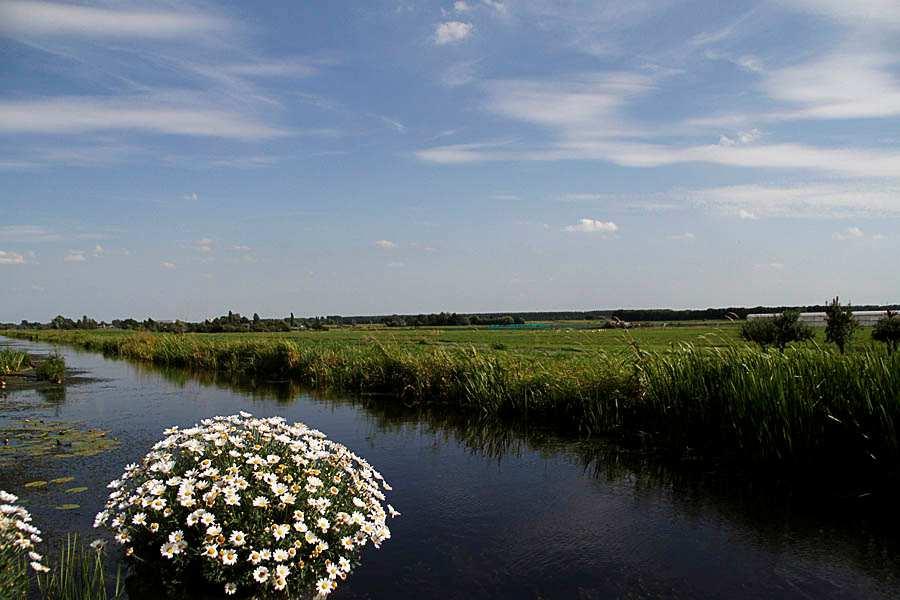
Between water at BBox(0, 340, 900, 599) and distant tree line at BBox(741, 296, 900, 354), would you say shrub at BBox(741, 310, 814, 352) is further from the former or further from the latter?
water at BBox(0, 340, 900, 599)

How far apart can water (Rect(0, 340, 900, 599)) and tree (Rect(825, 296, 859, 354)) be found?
51.5ft

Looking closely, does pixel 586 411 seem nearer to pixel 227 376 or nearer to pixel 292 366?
pixel 292 366

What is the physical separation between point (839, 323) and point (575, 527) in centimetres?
2043

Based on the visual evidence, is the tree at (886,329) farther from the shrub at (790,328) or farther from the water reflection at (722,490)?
the water reflection at (722,490)

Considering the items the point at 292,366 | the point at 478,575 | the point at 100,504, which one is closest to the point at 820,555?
the point at 478,575

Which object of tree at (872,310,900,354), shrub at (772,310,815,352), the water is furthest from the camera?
tree at (872,310,900,354)

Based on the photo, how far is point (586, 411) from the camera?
13.9 metres

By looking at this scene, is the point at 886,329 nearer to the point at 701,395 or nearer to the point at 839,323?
the point at 839,323

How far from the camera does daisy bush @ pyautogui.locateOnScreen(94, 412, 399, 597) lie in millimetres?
5059

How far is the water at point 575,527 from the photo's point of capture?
256 inches

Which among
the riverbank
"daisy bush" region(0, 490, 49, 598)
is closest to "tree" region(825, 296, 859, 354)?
"daisy bush" region(0, 490, 49, 598)

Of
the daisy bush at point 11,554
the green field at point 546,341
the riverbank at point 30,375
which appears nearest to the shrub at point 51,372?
the riverbank at point 30,375

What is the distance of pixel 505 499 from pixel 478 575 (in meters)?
2.70

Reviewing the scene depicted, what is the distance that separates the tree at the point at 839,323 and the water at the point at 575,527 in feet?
51.5
